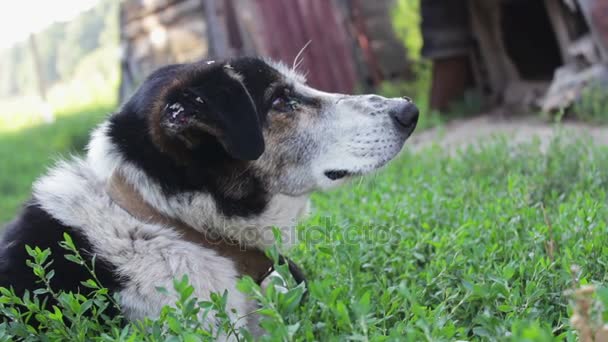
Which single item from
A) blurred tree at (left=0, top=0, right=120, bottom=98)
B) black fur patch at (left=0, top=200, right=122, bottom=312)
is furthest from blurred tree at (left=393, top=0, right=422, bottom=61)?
blurred tree at (left=0, top=0, right=120, bottom=98)

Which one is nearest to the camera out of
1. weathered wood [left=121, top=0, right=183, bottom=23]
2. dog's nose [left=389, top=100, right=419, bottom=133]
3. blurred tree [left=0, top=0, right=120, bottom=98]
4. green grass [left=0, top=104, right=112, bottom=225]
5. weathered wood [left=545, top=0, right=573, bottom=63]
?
dog's nose [left=389, top=100, right=419, bottom=133]

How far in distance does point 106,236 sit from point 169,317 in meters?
0.72

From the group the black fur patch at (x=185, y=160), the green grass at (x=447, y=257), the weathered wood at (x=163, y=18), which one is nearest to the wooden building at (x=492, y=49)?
the green grass at (x=447, y=257)

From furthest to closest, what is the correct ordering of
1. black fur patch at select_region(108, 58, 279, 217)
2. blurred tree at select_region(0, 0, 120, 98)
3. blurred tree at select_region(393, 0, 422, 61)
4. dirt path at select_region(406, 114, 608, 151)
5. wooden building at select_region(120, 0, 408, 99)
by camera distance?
blurred tree at select_region(0, 0, 120, 98) < blurred tree at select_region(393, 0, 422, 61) < wooden building at select_region(120, 0, 408, 99) < dirt path at select_region(406, 114, 608, 151) < black fur patch at select_region(108, 58, 279, 217)

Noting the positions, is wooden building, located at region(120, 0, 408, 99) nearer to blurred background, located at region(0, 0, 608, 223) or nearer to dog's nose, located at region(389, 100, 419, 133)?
blurred background, located at region(0, 0, 608, 223)

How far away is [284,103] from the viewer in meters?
2.84

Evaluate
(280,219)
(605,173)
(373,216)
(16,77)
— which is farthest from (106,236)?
(16,77)

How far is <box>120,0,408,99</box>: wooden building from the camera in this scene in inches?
347

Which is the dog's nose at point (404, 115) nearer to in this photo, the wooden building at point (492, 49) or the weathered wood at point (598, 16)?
the weathered wood at point (598, 16)

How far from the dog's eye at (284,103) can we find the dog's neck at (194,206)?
0.38 metres

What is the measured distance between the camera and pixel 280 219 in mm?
2725

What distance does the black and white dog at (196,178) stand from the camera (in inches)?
91.4

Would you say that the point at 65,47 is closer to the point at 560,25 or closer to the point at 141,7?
the point at 141,7

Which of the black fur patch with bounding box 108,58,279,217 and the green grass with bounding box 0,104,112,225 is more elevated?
the black fur patch with bounding box 108,58,279,217
